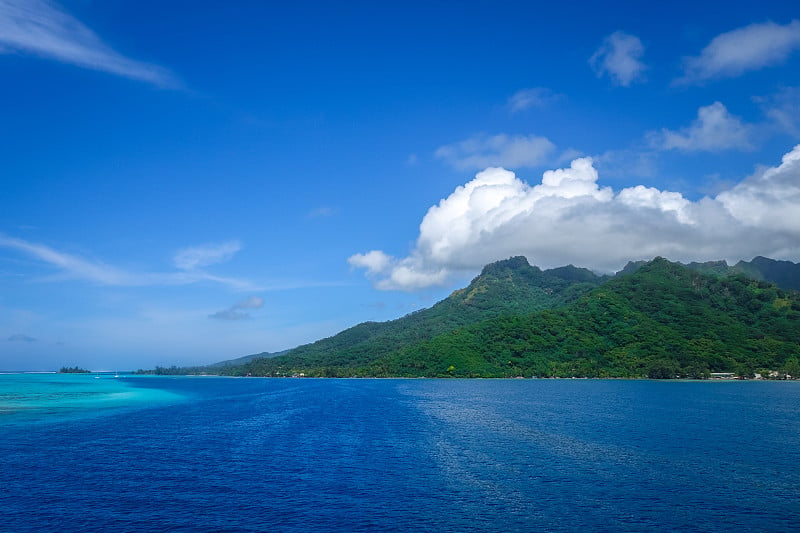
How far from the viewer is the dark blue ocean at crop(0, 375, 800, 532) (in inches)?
1662

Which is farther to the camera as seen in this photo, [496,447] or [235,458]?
[496,447]

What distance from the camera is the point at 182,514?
43312 mm

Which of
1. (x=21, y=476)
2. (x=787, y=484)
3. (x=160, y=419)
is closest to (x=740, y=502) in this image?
(x=787, y=484)

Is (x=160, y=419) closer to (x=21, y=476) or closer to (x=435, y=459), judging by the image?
(x=21, y=476)

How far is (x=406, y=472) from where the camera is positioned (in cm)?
5875

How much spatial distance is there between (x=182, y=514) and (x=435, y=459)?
3219 cm

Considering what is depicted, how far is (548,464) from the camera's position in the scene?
61125mm

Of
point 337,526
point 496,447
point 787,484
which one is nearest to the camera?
point 337,526

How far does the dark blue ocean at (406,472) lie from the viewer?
42.2 m

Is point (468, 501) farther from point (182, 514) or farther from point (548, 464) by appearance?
point (182, 514)

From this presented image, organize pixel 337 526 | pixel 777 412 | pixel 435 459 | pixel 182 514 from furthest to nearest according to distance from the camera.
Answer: pixel 777 412 < pixel 435 459 < pixel 182 514 < pixel 337 526

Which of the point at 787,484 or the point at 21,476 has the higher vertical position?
the point at 21,476

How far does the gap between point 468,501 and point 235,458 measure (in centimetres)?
3406

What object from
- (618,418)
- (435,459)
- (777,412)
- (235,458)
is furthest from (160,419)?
(777,412)
